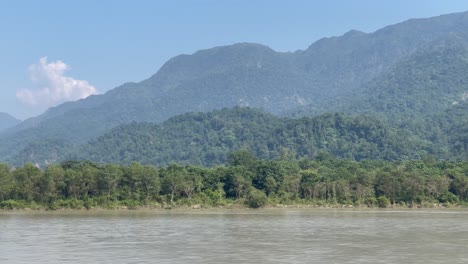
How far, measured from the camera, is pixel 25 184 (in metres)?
79.9

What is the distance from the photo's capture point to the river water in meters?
28.5

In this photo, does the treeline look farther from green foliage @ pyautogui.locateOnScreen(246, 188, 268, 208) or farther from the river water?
the river water

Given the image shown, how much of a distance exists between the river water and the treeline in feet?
102

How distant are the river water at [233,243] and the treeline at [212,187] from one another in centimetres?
3119

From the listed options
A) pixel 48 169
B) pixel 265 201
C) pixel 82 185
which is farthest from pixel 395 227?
pixel 48 169

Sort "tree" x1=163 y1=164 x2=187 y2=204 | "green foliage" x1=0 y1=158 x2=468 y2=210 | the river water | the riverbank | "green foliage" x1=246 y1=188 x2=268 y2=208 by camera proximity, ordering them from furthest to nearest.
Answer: "green foliage" x1=246 y1=188 x2=268 y2=208
"tree" x1=163 y1=164 x2=187 y2=204
"green foliage" x1=0 y1=158 x2=468 y2=210
the riverbank
the river water

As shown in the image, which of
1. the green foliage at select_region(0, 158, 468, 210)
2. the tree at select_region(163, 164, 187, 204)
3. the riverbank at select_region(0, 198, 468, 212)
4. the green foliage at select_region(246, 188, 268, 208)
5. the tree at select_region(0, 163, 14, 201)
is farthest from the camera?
the green foliage at select_region(246, 188, 268, 208)

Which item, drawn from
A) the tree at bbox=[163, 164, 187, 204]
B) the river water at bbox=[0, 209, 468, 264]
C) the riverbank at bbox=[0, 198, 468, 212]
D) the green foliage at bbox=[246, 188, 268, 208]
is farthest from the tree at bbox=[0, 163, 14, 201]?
the river water at bbox=[0, 209, 468, 264]

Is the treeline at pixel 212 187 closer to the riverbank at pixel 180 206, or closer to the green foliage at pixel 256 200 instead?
the green foliage at pixel 256 200

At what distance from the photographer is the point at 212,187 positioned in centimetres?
9119

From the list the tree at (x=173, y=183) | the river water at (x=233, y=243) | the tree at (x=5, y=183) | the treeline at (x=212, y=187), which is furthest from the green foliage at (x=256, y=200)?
the river water at (x=233, y=243)

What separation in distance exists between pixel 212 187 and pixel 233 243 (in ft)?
184

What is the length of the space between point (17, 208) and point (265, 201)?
31.0 m

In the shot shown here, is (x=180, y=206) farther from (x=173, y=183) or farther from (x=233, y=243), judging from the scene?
(x=233, y=243)
